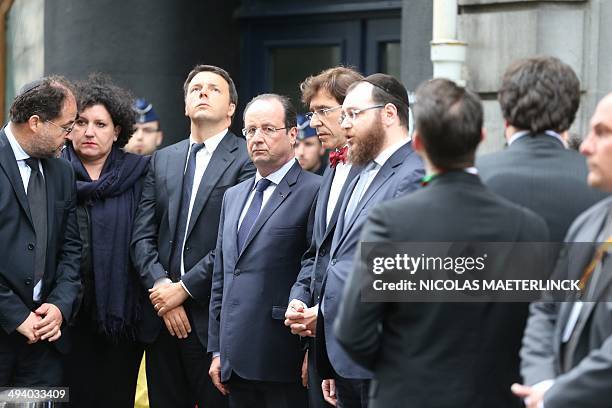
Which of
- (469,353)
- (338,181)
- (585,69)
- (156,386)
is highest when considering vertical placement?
(585,69)

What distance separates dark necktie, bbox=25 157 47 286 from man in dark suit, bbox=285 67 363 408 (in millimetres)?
1332

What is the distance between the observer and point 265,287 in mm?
6039

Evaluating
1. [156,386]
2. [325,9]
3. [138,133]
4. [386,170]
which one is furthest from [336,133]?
[325,9]

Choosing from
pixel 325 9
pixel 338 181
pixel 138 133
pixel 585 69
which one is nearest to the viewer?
pixel 338 181

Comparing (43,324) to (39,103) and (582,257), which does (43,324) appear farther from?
(582,257)

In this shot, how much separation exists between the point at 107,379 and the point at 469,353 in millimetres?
3381

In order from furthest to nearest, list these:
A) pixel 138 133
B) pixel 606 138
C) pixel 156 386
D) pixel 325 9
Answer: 1. pixel 325 9
2. pixel 138 133
3. pixel 156 386
4. pixel 606 138

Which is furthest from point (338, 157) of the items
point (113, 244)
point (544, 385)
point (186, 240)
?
point (544, 385)

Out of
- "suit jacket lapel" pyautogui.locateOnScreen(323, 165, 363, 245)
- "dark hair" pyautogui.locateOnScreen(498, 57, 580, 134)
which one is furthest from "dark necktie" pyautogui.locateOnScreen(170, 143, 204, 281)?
"dark hair" pyautogui.locateOnScreen(498, 57, 580, 134)

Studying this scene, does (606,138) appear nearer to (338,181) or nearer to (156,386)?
(338,181)

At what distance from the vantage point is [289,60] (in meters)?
10.4

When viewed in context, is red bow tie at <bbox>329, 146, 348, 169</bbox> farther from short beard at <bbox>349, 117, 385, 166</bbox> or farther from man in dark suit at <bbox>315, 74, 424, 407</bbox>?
short beard at <bbox>349, 117, 385, 166</bbox>

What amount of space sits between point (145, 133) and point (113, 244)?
263 cm

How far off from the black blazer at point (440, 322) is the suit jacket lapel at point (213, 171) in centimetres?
281
